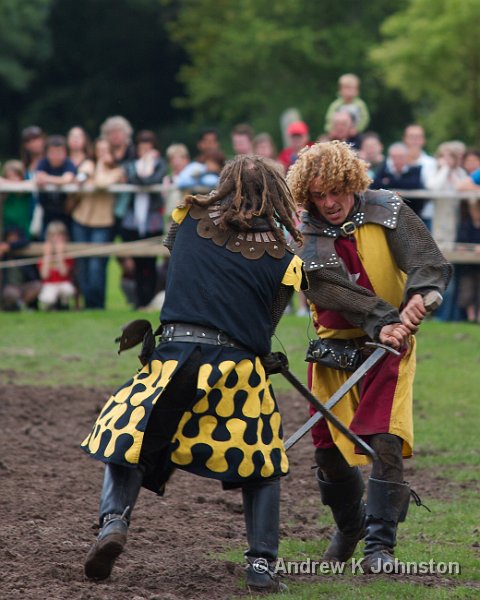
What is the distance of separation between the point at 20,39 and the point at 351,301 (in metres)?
43.7

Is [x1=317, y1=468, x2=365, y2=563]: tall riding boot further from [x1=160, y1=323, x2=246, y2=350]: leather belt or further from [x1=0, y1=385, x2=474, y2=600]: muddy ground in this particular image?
[x1=160, y1=323, x2=246, y2=350]: leather belt

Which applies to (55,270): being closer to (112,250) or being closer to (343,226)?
(112,250)

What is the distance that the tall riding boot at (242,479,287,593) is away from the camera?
5328 mm

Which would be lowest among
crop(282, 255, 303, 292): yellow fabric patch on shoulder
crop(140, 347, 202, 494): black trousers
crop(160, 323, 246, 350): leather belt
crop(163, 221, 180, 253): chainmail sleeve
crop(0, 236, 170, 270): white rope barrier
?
crop(0, 236, 170, 270): white rope barrier

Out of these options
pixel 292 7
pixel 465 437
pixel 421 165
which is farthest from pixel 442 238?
pixel 292 7

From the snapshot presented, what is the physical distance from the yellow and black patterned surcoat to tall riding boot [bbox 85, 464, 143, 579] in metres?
0.12

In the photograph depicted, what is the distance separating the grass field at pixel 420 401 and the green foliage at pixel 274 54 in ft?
90.6

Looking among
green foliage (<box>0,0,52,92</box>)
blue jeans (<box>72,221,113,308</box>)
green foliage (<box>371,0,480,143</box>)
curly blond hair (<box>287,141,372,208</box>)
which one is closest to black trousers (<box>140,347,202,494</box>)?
curly blond hair (<box>287,141,372,208</box>)

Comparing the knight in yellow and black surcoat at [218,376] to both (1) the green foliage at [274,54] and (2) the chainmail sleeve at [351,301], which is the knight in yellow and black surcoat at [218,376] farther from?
(1) the green foliage at [274,54]

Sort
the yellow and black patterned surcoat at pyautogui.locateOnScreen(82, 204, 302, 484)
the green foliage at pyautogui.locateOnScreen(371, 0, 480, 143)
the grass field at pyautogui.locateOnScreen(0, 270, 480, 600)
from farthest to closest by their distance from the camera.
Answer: the green foliage at pyautogui.locateOnScreen(371, 0, 480, 143) < the grass field at pyautogui.locateOnScreen(0, 270, 480, 600) < the yellow and black patterned surcoat at pyautogui.locateOnScreen(82, 204, 302, 484)

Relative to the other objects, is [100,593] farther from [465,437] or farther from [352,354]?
[465,437]

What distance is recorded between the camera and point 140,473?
5293mm

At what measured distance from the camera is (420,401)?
10375 millimetres

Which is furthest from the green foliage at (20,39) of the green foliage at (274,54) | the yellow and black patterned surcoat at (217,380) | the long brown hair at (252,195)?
the yellow and black patterned surcoat at (217,380)
